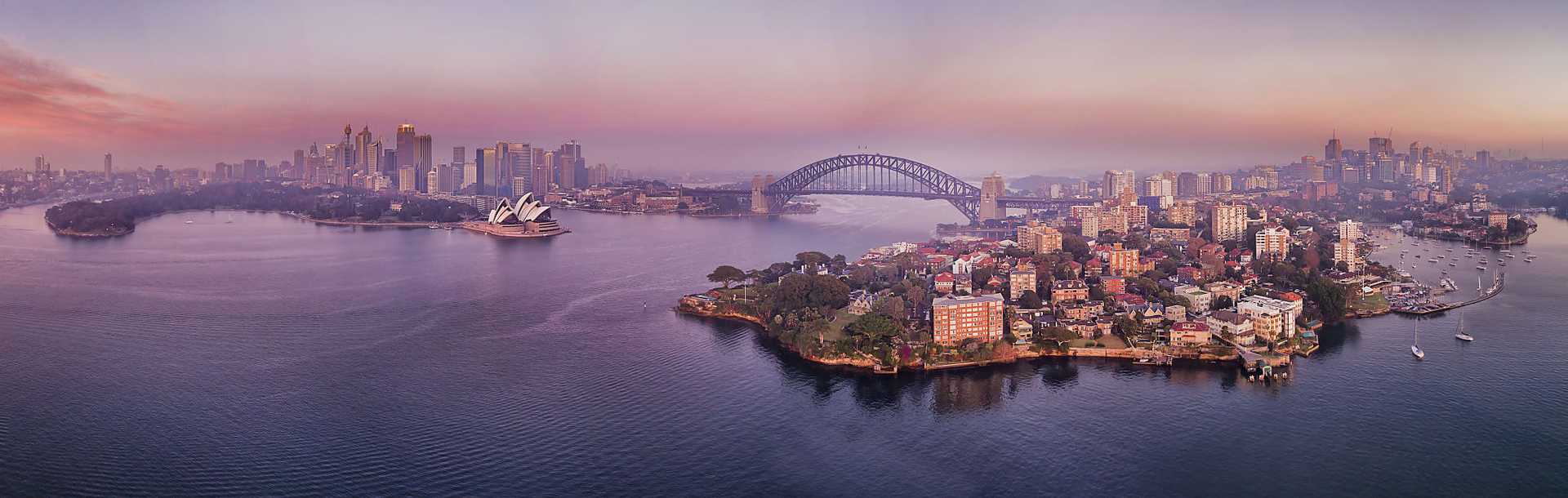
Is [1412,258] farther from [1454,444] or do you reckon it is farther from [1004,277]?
[1454,444]

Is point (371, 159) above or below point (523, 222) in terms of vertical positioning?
above

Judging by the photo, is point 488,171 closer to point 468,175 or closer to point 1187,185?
point 468,175

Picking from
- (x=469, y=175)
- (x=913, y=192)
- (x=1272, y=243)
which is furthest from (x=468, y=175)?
(x=1272, y=243)

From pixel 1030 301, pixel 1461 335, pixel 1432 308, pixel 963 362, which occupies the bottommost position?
pixel 963 362

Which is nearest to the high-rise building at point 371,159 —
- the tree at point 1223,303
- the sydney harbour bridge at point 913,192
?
the sydney harbour bridge at point 913,192

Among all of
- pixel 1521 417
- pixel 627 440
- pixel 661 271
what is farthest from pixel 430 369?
pixel 1521 417

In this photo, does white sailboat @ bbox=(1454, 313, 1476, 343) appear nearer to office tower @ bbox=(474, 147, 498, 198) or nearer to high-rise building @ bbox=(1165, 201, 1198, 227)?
high-rise building @ bbox=(1165, 201, 1198, 227)

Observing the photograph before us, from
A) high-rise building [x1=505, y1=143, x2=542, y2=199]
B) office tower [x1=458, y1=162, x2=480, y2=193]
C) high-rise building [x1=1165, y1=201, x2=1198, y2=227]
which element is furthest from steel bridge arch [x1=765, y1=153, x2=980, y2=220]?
office tower [x1=458, y1=162, x2=480, y2=193]
